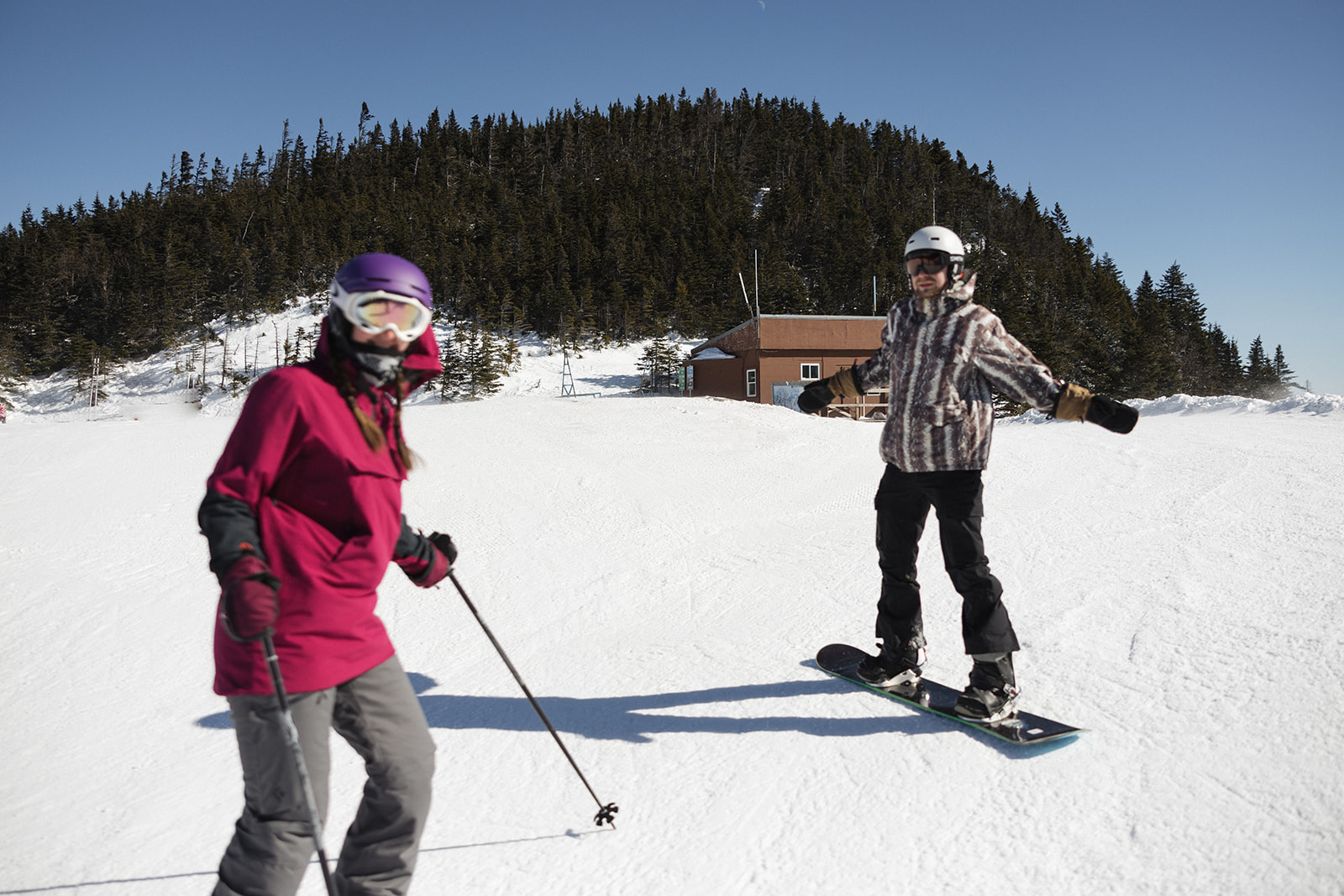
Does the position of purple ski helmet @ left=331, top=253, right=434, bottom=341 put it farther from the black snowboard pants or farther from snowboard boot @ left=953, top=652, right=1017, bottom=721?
snowboard boot @ left=953, top=652, right=1017, bottom=721

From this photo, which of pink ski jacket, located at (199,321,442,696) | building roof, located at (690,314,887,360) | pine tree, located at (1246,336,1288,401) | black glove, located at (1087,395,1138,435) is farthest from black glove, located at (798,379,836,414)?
pine tree, located at (1246,336,1288,401)

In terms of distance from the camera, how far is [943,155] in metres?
109

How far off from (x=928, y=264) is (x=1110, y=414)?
0.84 meters

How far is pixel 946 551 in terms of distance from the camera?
2.66 meters

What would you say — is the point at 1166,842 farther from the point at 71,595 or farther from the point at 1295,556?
the point at 71,595

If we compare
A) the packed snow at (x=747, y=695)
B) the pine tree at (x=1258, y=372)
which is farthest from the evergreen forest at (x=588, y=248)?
the packed snow at (x=747, y=695)

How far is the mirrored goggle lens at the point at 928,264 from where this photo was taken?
105 inches

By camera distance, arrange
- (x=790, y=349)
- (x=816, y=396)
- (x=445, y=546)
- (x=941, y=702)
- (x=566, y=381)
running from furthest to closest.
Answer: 1. (x=566, y=381)
2. (x=790, y=349)
3. (x=816, y=396)
4. (x=941, y=702)
5. (x=445, y=546)

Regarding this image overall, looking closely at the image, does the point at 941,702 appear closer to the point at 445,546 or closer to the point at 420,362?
the point at 445,546

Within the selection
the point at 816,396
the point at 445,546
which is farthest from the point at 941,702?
the point at 445,546

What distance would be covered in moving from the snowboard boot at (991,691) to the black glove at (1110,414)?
92 centimetres

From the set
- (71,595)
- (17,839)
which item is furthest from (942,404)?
(71,595)

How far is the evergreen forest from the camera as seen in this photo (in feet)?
176

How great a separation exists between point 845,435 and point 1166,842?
8223 mm
